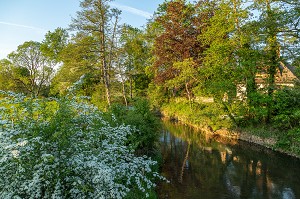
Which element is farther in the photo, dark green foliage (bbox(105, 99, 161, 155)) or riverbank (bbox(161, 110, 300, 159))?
riverbank (bbox(161, 110, 300, 159))

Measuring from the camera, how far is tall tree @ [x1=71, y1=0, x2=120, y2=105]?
18.4 m

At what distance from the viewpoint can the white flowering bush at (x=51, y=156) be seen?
4.43 metres

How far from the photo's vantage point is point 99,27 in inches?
766

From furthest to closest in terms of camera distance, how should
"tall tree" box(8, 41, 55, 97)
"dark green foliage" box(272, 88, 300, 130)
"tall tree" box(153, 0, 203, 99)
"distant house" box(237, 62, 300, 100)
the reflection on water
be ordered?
"tall tree" box(8, 41, 55, 97) → "tall tree" box(153, 0, 203, 99) → "distant house" box(237, 62, 300, 100) → "dark green foliage" box(272, 88, 300, 130) → the reflection on water

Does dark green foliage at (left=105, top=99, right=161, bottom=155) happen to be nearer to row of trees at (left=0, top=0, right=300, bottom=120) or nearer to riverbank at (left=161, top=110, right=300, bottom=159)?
row of trees at (left=0, top=0, right=300, bottom=120)

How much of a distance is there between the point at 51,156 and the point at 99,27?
55.4ft

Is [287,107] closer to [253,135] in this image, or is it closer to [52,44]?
[253,135]

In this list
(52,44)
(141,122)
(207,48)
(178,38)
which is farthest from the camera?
(52,44)

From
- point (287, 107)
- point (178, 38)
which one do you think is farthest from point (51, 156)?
point (178, 38)

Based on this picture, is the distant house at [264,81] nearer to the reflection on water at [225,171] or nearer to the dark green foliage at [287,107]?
the dark green foliage at [287,107]

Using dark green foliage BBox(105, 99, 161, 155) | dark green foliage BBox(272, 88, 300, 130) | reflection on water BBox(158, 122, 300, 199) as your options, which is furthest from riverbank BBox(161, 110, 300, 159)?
dark green foliage BBox(105, 99, 161, 155)

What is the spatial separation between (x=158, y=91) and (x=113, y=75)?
1273 centimetres

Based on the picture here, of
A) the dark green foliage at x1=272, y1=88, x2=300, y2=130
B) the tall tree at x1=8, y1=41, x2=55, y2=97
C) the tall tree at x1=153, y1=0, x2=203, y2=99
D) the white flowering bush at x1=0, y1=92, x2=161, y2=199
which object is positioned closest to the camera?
the white flowering bush at x1=0, y1=92, x2=161, y2=199

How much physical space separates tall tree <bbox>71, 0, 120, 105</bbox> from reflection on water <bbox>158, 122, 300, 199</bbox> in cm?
765
